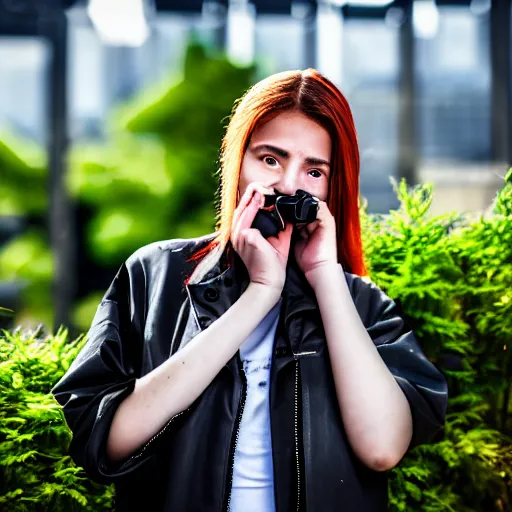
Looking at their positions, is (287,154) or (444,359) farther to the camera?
(444,359)

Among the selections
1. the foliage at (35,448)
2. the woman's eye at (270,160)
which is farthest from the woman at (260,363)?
the foliage at (35,448)

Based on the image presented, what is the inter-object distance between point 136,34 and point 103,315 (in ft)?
18.3

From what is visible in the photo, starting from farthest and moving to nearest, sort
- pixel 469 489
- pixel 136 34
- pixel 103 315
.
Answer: pixel 136 34 < pixel 469 489 < pixel 103 315

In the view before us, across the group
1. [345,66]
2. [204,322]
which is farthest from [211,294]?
[345,66]

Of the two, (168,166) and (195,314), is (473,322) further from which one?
(168,166)

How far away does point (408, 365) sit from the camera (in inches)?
56.1

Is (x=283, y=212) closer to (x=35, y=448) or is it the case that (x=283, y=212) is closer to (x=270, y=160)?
(x=270, y=160)

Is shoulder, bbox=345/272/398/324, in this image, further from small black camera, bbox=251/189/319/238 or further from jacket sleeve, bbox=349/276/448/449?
small black camera, bbox=251/189/319/238

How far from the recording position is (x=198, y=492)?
130 centimetres

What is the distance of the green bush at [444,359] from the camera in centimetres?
179

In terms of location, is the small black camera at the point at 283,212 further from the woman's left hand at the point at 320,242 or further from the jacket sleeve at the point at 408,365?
the jacket sleeve at the point at 408,365

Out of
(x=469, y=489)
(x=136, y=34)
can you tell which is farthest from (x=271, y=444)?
(x=136, y=34)

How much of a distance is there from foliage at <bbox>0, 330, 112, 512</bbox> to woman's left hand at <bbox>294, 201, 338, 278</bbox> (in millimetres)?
724

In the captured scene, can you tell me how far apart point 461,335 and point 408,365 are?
0.63m
